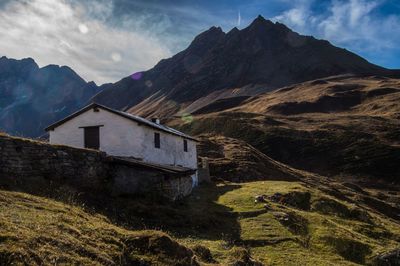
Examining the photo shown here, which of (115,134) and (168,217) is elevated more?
(115,134)

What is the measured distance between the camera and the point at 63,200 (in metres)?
16.8

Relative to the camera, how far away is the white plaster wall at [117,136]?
3131cm

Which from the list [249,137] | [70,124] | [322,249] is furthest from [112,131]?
[249,137]

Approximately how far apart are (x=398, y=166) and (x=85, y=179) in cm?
6694

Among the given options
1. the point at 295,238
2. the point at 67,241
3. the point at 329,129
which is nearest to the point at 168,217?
the point at 295,238

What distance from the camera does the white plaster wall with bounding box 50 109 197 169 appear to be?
31312mm

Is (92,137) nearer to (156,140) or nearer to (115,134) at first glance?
(115,134)

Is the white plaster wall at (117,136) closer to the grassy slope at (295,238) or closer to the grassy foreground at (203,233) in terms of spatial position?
the grassy foreground at (203,233)

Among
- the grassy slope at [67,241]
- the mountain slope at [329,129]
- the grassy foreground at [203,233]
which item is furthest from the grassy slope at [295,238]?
the mountain slope at [329,129]

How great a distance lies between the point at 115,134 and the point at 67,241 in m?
21.9

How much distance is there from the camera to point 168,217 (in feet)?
66.2

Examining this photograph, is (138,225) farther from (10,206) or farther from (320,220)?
(320,220)

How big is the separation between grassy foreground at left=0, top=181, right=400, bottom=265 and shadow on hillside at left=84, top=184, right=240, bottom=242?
55 mm

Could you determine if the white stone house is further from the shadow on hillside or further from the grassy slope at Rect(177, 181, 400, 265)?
the shadow on hillside
